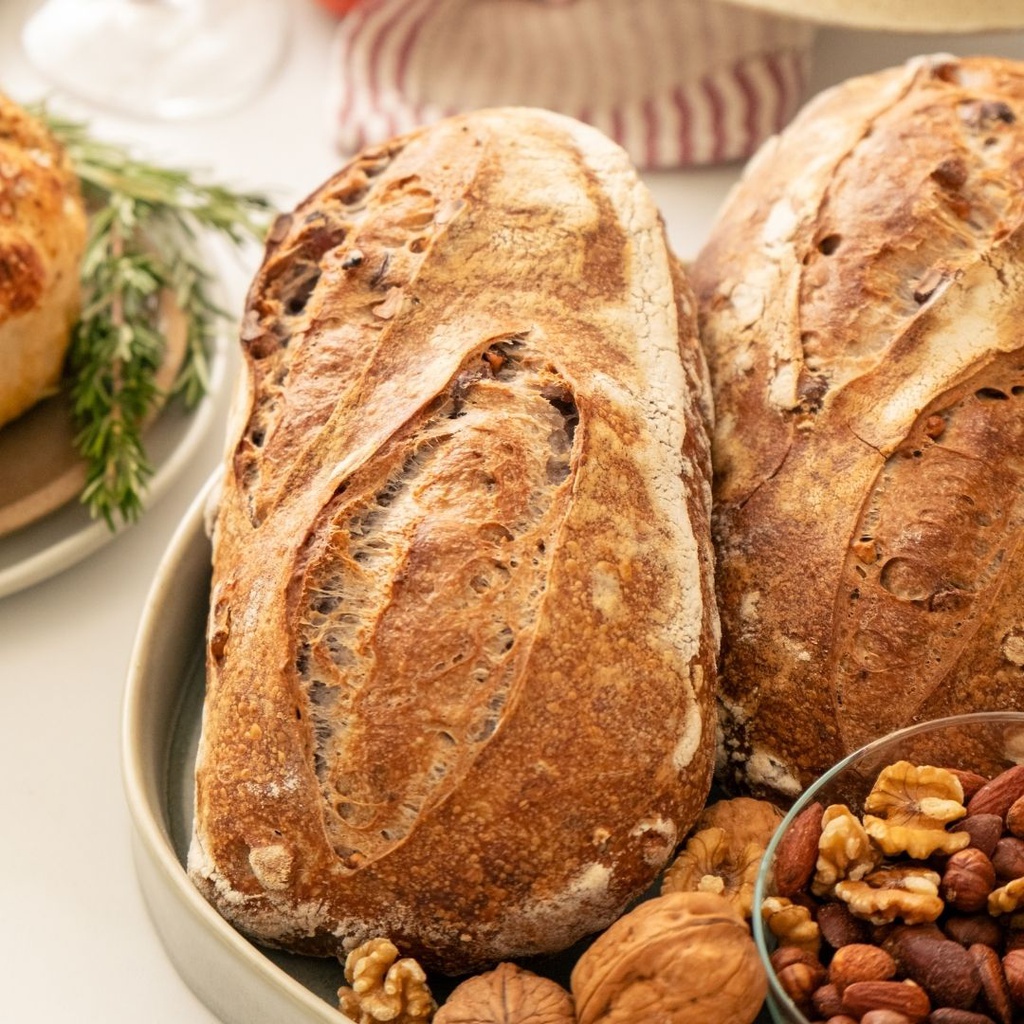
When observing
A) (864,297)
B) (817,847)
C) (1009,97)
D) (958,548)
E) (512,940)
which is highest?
(1009,97)

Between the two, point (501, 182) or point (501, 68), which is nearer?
point (501, 182)

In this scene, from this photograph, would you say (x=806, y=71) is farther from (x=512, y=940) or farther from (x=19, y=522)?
(x=512, y=940)

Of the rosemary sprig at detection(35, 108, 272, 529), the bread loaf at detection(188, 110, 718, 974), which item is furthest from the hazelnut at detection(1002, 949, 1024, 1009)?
the rosemary sprig at detection(35, 108, 272, 529)

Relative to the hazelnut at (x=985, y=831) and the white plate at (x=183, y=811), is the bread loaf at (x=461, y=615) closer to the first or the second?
the white plate at (x=183, y=811)

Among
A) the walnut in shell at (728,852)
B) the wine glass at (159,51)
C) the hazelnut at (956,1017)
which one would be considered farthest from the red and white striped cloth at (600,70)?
the hazelnut at (956,1017)

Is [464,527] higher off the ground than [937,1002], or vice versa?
[464,527]

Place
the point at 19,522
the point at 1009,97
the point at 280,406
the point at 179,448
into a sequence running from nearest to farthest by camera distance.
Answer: the point at 280,406 → the point at 1009,97 → the point at 19,522 → the point at 179,448

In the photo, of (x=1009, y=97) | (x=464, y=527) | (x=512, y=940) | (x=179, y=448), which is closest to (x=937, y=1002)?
→ (x=512, y=940)
